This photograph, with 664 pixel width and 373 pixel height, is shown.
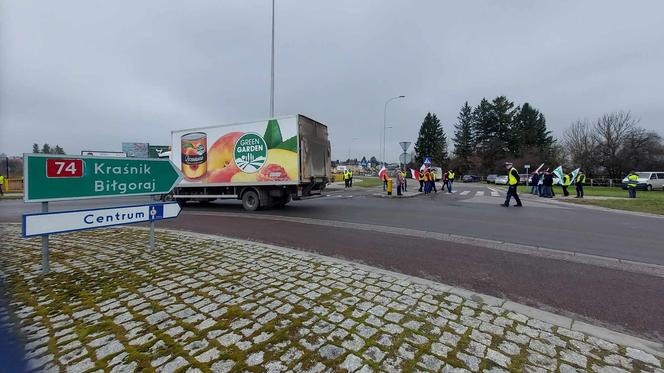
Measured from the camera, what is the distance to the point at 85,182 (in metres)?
4.25

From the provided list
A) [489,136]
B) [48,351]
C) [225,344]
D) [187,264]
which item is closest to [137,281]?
[187,264]

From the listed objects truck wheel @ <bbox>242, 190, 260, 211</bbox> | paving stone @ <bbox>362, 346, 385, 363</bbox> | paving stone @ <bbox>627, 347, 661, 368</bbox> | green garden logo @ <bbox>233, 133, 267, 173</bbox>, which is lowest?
paving stone @ <bbox>627, 347, 661, 368</bbox>

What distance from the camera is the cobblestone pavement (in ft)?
7.25

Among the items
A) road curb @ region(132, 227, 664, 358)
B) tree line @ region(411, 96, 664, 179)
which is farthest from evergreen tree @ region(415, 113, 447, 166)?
road curb @ region(132, 227, 664, 358)

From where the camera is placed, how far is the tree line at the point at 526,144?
37.3 meters

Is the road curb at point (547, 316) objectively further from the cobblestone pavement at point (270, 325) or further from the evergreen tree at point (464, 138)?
the evergreen tree at point (464, 138)

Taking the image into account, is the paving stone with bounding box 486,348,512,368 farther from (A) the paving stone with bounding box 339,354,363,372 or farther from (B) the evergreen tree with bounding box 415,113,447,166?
(B) the evergreen tree with bounding box 415,113,447,166

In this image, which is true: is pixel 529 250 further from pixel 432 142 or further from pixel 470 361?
pixel 432 142

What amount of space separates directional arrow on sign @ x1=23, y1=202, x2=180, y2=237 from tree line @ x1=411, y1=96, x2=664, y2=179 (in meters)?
51.2

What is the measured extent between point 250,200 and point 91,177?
724 centimetres

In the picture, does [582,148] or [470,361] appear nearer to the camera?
[470,361]

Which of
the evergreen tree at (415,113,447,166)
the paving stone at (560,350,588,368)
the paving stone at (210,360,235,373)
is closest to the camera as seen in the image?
the paving stone at (210,360,235,373)

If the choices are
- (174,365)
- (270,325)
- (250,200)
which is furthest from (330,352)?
(250,200)

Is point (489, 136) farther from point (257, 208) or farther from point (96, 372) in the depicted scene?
point (96, 372)
